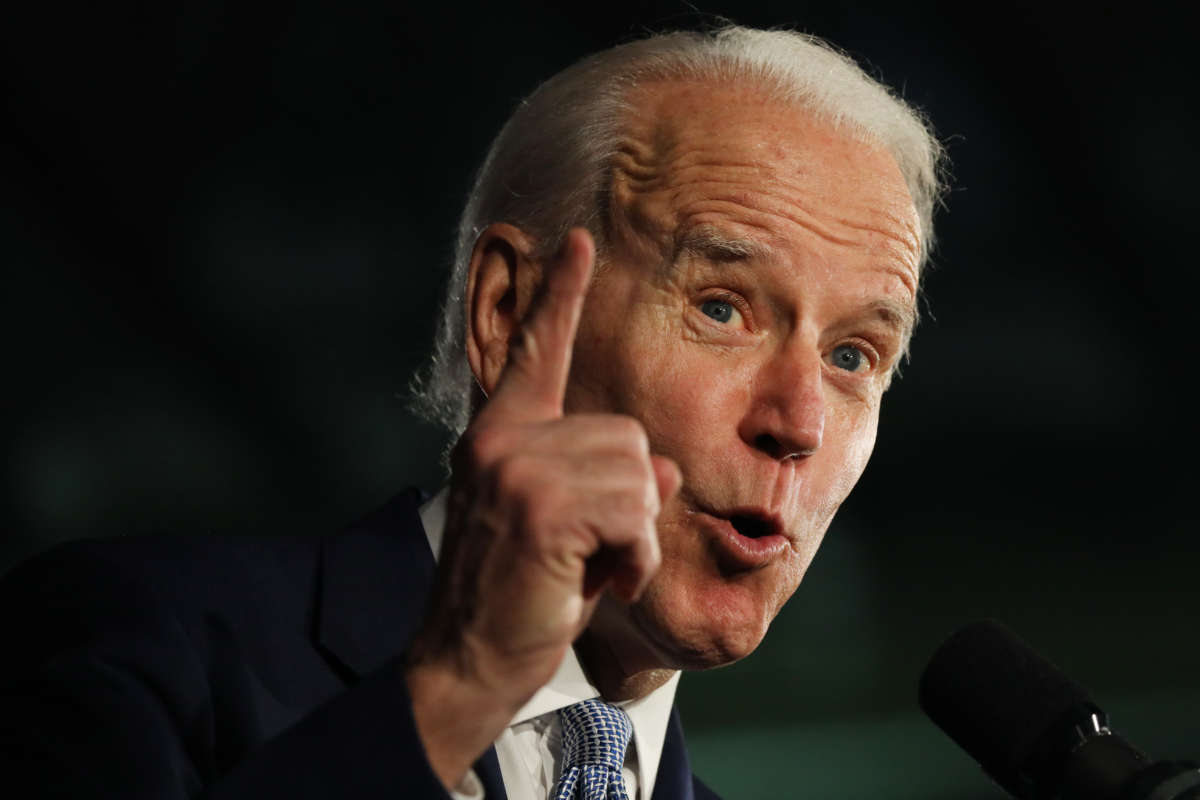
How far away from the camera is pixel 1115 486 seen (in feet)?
11.2

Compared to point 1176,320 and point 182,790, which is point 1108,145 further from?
point 182,790

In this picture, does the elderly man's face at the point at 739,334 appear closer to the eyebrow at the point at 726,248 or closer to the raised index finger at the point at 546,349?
the eyebrow at the point at 726,248

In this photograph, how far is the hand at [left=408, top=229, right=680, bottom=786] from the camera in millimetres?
1098

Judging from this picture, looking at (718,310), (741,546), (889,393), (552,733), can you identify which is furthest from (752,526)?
(889,393)

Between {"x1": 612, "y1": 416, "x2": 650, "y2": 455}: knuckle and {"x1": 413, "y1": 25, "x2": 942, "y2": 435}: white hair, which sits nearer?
{"x1": 612, "y1": 416, "x2": 650, "y2": 455}: knuckle

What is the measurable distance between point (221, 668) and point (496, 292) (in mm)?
647

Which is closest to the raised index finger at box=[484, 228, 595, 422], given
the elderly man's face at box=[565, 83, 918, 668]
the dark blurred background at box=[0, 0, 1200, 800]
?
the elderly man's face at box=[565, 83, 918, 668]

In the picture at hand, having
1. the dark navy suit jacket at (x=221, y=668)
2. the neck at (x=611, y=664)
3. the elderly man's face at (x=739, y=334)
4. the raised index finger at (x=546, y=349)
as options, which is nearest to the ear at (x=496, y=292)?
the elderly man's face at (x=739, y=334)

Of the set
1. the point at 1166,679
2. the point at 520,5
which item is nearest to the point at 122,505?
the point at 520,5

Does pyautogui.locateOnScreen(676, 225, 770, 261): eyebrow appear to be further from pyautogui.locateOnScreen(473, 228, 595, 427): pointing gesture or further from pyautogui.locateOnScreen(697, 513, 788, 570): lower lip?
pyautogui.locateOnScreen(473, 228, 595, 427): pointing gesture

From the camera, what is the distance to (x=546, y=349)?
1.17 meters

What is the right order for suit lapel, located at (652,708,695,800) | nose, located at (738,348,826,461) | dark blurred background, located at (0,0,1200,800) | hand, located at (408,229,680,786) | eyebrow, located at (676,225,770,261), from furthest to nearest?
dark blurred background, located at (0,0,1200,800), suit lapel, located at (652,708,695,800), eyebrow, located at (676,225,770,261), nose, located at (738,348,826,461), hand, located at (408,229,680,786)

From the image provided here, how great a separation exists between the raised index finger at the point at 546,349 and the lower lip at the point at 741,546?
1.77 ft

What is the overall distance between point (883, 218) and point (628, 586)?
0.92 metres
